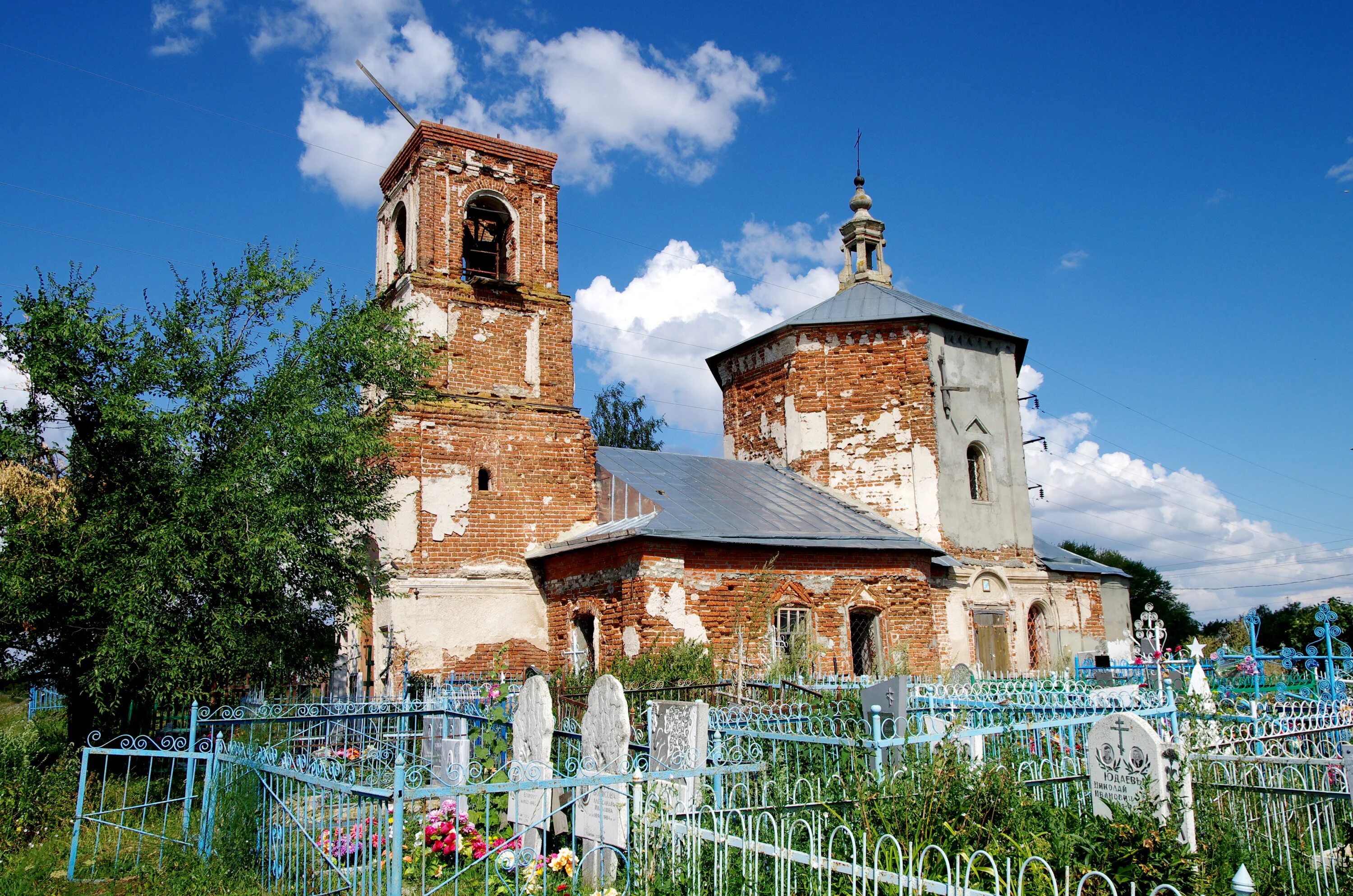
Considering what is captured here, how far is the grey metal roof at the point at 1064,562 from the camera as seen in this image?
842 inches

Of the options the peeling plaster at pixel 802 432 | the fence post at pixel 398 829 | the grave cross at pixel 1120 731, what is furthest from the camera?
the peeling plaster at pixel 802 432

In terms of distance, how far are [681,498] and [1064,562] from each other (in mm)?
9824

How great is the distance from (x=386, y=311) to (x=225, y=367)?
3153 millimetres

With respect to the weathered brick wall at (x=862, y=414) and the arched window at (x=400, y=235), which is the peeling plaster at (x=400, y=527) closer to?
the arched window at (x=400, y=235)

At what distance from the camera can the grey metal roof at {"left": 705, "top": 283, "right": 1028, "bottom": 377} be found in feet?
67.9

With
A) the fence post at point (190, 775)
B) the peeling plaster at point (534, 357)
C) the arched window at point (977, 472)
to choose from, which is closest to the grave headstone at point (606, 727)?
the fence post at point (190, 775)

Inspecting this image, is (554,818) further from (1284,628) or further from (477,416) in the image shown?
(1284,628)

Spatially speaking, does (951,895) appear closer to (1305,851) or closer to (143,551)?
(1305,851)

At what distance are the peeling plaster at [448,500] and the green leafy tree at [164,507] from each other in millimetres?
3415

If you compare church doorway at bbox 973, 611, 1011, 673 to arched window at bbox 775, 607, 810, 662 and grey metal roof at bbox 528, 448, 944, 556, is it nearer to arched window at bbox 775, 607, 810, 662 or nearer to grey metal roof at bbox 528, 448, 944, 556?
grey metal roof at bbox 528, 448, 944, 556

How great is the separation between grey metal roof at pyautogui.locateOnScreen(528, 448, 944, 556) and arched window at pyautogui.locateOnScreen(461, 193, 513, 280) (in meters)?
4.21

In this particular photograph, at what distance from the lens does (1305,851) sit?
6.59 metres

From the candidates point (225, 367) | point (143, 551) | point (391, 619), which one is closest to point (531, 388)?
point (391, 619)

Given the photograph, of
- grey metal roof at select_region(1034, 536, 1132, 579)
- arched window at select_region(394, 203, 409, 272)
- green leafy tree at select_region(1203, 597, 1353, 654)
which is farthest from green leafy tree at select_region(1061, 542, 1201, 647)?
arched window at select_region(394, 203, 409, 272)
